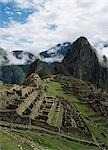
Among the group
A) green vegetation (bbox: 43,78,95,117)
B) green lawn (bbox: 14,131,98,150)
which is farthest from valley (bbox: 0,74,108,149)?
green vegetation (bbox: 43,78,95,117)

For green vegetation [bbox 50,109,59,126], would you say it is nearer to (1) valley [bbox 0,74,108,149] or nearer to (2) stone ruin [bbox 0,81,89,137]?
(1) valley [bbox 0,74,108,149]

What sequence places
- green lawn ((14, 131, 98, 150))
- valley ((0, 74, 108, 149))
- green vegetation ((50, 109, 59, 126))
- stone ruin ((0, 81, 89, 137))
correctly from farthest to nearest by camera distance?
green vegetation ((50, 109, 59, 126))
stone ruin ((0, 81, 89, 137))
valley ((0, 74, 108, 149))
green lawn ((14, 131, 98, 150))

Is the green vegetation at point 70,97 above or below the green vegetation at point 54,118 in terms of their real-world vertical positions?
above

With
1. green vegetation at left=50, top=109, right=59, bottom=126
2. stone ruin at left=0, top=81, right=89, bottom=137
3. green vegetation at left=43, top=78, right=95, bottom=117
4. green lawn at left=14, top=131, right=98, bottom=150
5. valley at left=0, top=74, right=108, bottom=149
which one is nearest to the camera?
green lawn at left=14, top=131, right=98, bottom=150

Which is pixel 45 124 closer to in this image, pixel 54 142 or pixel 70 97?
pixel 54 142

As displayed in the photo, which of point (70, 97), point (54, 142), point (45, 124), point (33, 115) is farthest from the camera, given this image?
point (70, 97)

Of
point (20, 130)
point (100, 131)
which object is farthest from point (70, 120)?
point (20, 130)

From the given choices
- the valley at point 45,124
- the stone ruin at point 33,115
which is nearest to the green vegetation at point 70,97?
the valley at point 45,124

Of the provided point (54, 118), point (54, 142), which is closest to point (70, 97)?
point (54, 118)

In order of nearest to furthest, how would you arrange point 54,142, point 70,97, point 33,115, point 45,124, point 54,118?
1. point 54,142
2. point 45,124
3. point 33,115
4. point 54,118
5. point 70,97

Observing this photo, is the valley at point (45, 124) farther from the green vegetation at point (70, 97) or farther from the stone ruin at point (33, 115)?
the green vegetation at point (70, 97)

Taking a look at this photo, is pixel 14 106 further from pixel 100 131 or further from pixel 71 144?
pixel 100 131
